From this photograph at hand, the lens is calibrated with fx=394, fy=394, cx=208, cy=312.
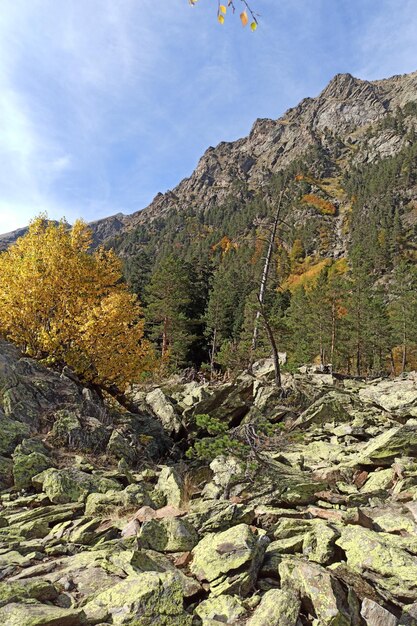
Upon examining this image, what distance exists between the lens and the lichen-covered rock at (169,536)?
20.2ft

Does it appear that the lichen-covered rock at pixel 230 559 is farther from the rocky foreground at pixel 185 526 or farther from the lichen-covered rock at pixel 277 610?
the lichen-covered rock at pixel 277 610

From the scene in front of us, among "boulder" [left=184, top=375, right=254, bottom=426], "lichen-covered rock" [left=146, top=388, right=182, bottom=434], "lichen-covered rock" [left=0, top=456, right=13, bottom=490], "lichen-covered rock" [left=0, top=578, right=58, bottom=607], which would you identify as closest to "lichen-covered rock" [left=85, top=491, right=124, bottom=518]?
"lichen-covered rock" [left=0, top=456, right=13, bottom=490]

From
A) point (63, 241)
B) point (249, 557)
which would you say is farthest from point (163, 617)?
→ point (63, 241)

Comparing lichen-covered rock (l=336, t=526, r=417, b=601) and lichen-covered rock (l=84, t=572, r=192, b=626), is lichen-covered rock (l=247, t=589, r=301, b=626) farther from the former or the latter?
lichen-covered rock (l=336, t=526, r=417, b=601)

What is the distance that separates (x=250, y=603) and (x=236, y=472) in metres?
4.61

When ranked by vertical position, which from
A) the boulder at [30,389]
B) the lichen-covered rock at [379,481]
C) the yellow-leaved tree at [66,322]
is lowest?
the lichen-covered rock at [379,481]

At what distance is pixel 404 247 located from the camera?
114 metres

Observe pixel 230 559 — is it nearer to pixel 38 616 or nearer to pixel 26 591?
pixel 38 616

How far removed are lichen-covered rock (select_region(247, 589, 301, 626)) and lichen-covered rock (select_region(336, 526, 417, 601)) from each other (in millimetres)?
1235

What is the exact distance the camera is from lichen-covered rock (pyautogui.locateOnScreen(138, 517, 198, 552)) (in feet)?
20.2

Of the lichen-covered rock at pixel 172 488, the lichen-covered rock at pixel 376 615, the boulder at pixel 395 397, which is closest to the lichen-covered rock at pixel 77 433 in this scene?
the lichen-covered rock at pixel 172 488

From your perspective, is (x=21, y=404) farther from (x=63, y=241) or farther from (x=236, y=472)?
(x=63, y=241)

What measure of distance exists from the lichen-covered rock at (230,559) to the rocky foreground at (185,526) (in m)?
0.02

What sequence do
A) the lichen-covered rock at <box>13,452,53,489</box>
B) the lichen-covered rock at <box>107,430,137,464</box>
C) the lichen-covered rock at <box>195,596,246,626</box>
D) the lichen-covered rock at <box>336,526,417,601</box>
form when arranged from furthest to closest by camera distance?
the lichen-covered rock at <box>107,430,137,464</box> → the lichen-covered rock at <box>13,452,53,489</box> → the lichen-covered rock at <box>336,526,417,601</box> → the lichen-covered rock at <box>195,596,246,626</box>
